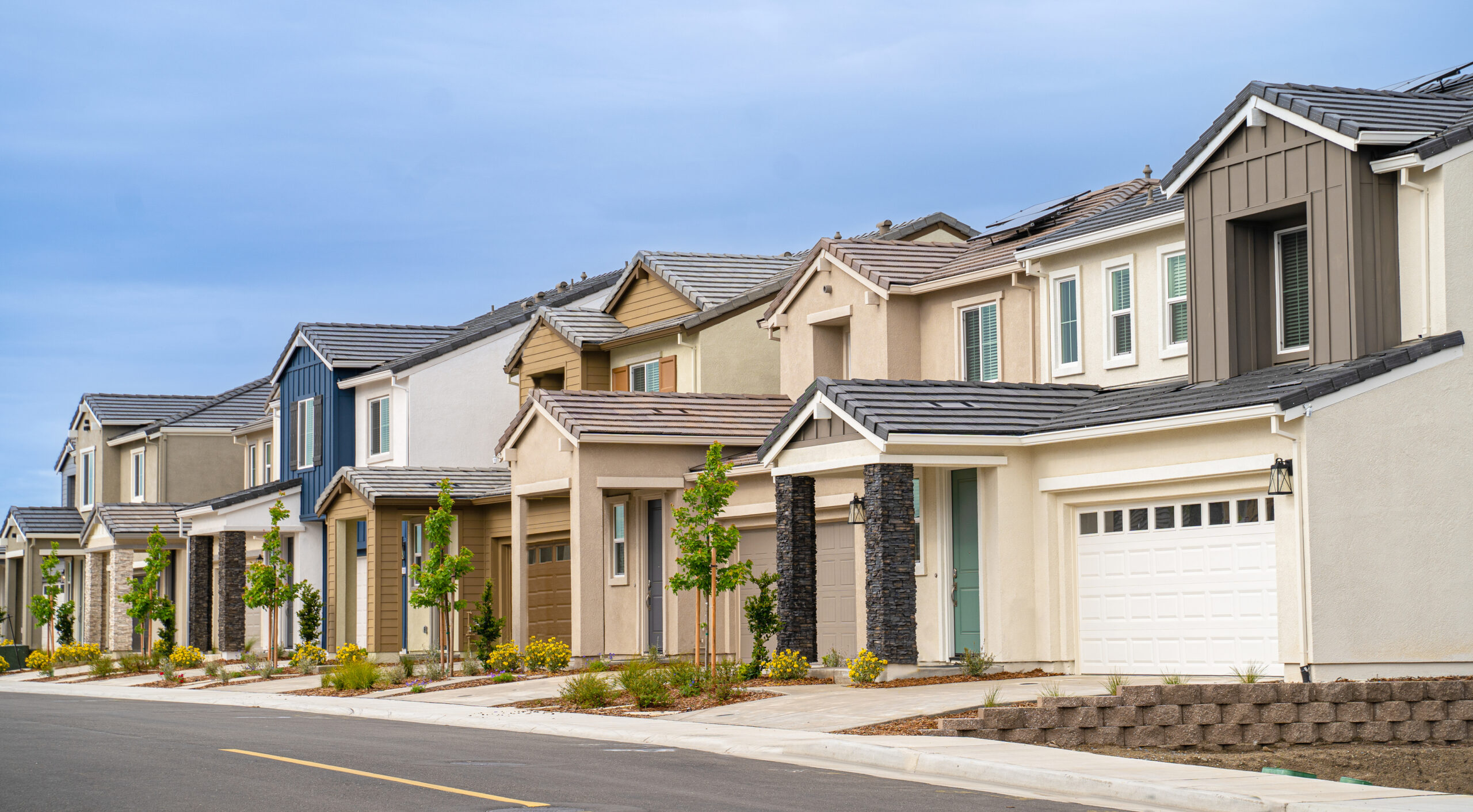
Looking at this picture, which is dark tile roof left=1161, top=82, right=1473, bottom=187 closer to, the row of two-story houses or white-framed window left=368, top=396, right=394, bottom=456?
the row of two-story houses

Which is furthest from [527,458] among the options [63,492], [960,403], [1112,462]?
[63,492]

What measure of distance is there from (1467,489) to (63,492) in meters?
53.4

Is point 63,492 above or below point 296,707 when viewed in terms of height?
above

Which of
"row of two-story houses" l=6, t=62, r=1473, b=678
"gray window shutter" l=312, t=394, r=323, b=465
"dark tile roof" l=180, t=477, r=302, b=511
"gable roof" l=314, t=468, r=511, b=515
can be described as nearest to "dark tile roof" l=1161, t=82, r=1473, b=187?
"row of two-story houses" l=6, t=62, r=1473, b=678

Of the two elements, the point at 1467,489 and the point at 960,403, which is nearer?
the point at 1467,489

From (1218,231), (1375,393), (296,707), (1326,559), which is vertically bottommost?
(296,707)

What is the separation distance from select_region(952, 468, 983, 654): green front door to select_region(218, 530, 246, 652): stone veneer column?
905 inches

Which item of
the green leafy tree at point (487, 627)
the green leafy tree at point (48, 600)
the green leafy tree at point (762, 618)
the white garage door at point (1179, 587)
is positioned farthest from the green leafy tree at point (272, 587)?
the white garage door at point (1179, 587)

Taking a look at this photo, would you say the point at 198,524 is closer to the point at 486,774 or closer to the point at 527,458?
the point at 527,458

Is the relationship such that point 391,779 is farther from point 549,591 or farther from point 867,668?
point 549,591

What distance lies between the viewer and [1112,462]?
2170 cm

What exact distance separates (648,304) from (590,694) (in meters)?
14.4

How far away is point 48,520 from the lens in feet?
182

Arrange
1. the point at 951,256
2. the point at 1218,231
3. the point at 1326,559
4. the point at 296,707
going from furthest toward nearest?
the point at 951,256 < the point at 296,707 < the point at 1218,231 < the point at 1326,559
